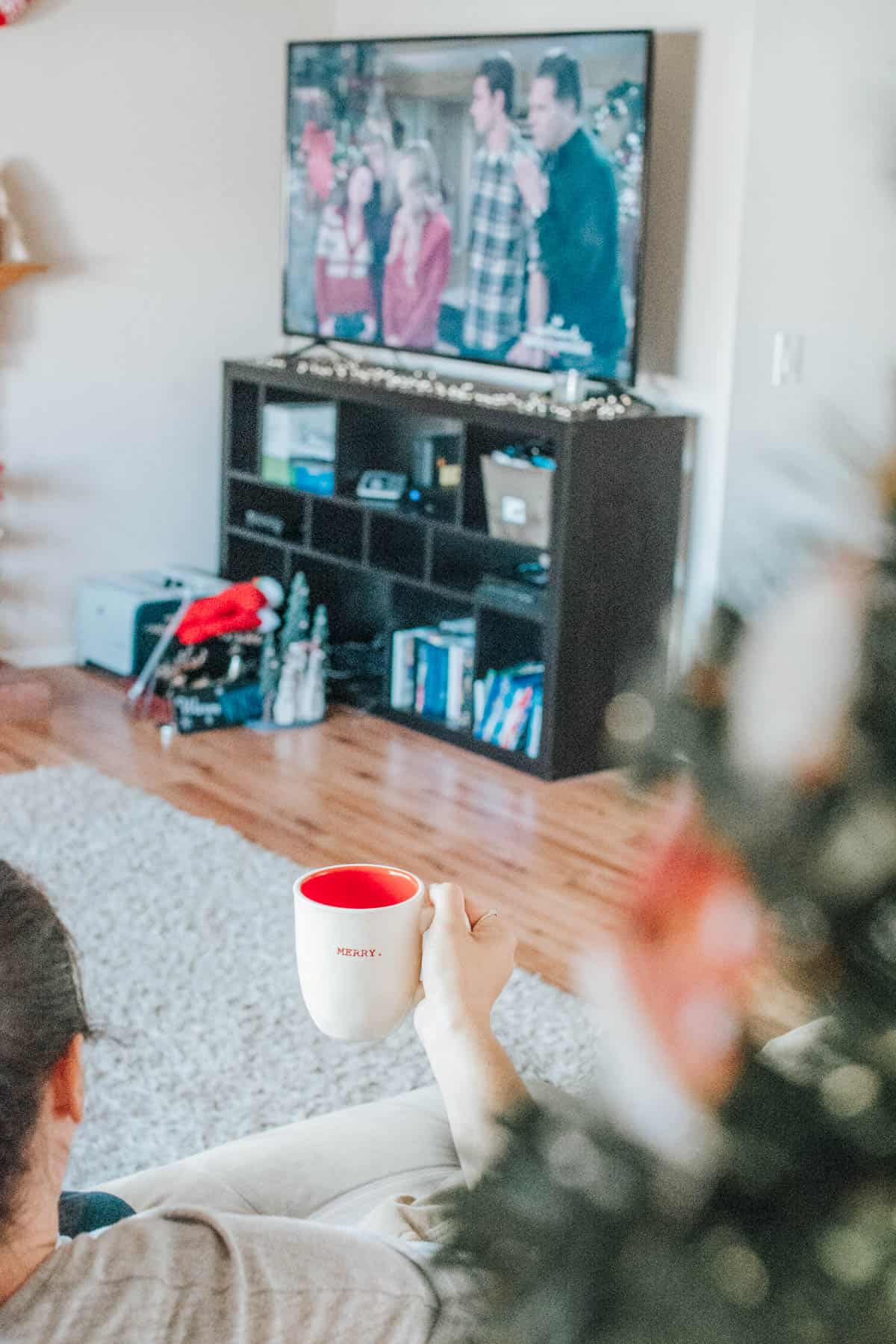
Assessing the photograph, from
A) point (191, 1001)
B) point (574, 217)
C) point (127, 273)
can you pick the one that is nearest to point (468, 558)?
point (574, 217)

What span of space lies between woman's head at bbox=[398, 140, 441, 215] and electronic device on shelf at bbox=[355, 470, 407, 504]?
2.59ft

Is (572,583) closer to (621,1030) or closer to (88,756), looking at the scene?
(88,756)

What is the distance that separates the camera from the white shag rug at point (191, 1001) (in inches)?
94.1

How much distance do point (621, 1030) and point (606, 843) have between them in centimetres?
333

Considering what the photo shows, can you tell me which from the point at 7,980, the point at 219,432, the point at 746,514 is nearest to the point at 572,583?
the point at 219,432

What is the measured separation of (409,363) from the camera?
5047 mm

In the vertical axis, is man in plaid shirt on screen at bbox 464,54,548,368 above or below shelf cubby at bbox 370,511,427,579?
above

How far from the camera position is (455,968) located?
40.7 inches

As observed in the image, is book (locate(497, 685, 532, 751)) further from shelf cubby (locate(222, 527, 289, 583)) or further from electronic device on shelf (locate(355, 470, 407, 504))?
shelf cubby (locate(222, 527, 289, 583))

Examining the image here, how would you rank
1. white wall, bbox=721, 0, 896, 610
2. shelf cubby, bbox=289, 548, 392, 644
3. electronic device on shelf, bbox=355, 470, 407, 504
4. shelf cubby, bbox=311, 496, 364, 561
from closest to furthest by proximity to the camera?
1. white wall, bbox=721, 0, 896, 610
2. electronic device on shelf, bbox=355, 470, 407, 504
3. shelf cubby, bbox=311, 496, 364, 561
4. shelf cubby, bbox=289, 548, 392, 644

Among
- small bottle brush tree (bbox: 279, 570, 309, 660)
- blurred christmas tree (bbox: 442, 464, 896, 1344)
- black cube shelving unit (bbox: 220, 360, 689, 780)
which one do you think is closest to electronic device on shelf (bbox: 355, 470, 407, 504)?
black cube shelving unit (bbox: 220, 360, 689, 780)

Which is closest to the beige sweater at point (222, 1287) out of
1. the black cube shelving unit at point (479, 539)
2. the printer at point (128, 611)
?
the black cube shelving unit at point (479, 539)

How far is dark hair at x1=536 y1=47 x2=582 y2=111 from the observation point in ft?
13.2

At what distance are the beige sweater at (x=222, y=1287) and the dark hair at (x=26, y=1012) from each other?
0.05 meters
